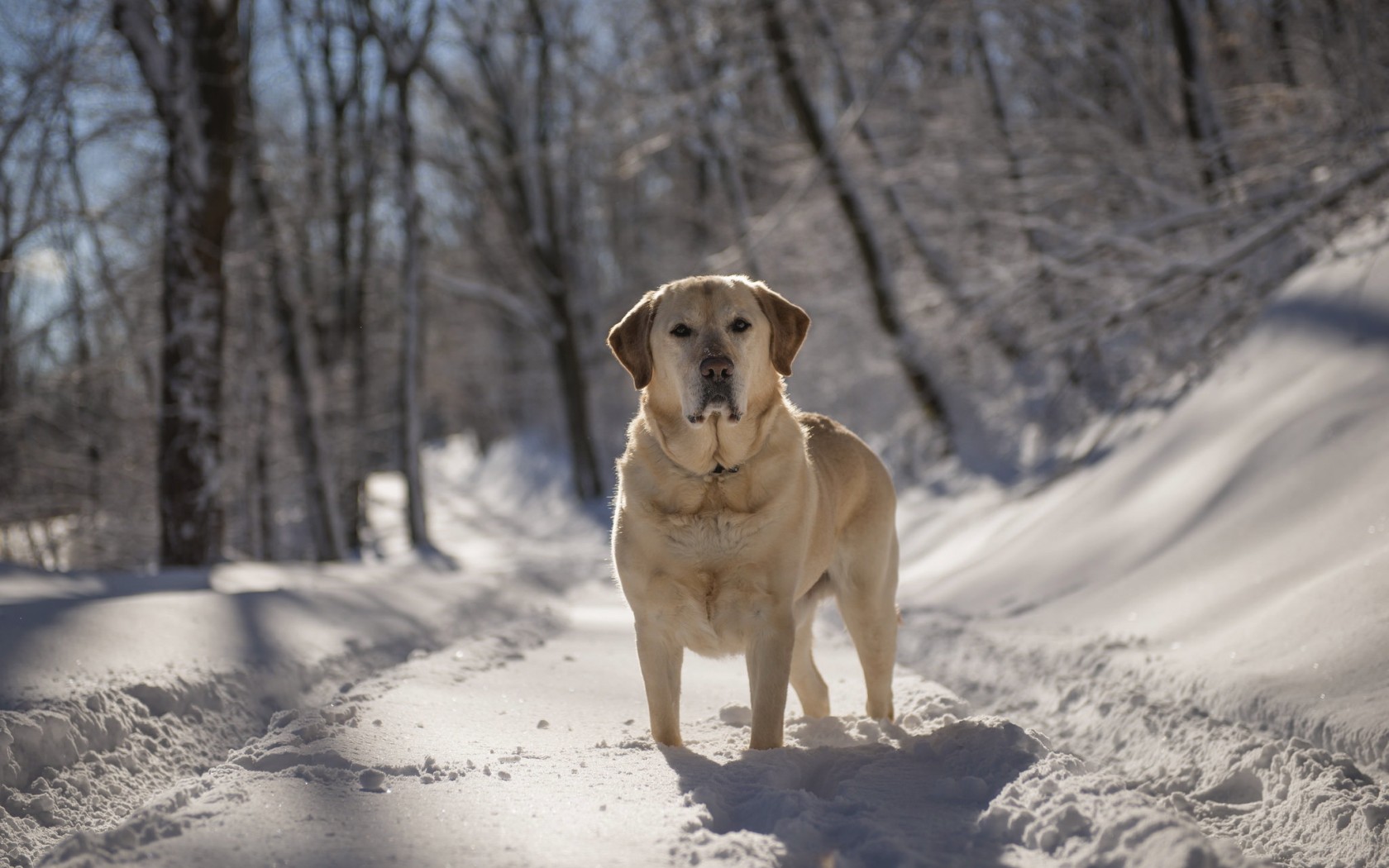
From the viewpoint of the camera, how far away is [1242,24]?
1577cm

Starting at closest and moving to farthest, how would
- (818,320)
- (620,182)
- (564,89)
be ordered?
(818,320), (564,89), (620,182)

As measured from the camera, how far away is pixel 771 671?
3521 millimetres

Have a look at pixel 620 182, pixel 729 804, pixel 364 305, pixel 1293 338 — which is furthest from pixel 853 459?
pixel 620 182

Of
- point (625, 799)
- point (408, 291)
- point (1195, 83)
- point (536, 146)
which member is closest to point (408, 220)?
point (408, 291)

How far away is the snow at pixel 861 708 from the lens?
262 cm

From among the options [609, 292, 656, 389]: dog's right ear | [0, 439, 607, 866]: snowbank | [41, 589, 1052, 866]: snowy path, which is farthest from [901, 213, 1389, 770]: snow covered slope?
[0, 439, 607, 866]: snowbank

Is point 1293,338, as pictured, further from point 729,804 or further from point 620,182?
point 620,182

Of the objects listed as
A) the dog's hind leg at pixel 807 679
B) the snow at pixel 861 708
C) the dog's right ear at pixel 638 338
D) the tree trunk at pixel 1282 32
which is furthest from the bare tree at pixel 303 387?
the tree trunk at pixel 1282 32

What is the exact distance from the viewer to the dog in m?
3.59

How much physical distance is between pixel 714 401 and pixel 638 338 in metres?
0.57

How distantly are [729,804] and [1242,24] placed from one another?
17.2m

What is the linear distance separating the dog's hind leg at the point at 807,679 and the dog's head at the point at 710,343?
1076mm

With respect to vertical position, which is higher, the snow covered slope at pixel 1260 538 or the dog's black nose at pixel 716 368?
the dog's black nose at pixel 716 368

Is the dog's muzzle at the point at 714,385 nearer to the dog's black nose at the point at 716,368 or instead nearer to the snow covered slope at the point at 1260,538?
the dog's black nose at the point at 716,368
